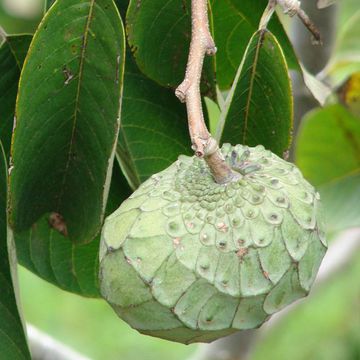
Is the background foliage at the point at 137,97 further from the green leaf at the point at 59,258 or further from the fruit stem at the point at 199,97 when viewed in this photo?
the fruit stem at the point at 199,97

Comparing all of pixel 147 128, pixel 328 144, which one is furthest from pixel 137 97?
pixel 328 144

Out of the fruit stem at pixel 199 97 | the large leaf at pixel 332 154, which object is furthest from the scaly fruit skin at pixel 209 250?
the large leaf at pixel 332 154

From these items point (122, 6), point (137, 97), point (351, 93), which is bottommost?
point (351, 93)

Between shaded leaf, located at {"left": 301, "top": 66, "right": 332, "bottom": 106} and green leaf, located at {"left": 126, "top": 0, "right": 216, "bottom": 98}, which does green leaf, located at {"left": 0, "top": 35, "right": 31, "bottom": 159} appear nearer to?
green leaf, located at {"left": 126, "top": 0, "right": 216, "bottom": 98}

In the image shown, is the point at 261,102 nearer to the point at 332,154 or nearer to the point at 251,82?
the point at 251,82

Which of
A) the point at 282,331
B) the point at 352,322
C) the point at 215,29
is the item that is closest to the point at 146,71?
the point at 215,29

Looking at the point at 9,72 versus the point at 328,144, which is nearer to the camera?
the point at 9,72
